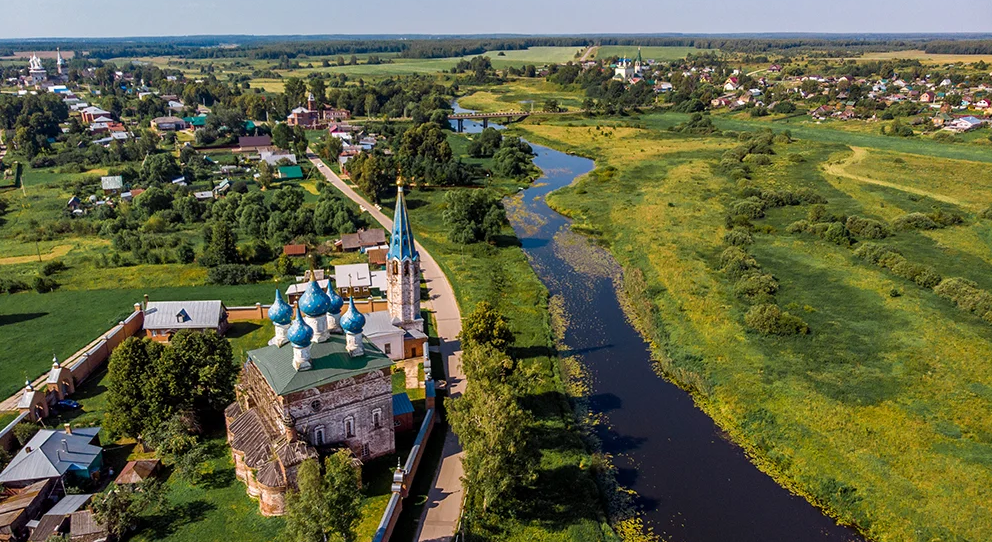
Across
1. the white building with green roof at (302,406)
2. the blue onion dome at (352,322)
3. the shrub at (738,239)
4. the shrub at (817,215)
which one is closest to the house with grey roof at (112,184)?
the white building with green roof at (302,406)

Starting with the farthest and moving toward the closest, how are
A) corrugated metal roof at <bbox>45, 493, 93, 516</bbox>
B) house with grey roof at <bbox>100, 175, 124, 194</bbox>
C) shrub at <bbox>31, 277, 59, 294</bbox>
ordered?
1. house with grey roof at <bbox>100, 175, 124, 194</bbox>
2. shrub at <bbox>31, 277, 59, 294</bbox>
3. corrugated metal roof at <bbox>45, 493, 93, 516</bbox>

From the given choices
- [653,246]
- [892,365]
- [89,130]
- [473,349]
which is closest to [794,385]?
[892,365]

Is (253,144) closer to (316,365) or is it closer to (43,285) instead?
(43,285)

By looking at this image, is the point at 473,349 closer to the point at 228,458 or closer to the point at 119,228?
the point at 228,458

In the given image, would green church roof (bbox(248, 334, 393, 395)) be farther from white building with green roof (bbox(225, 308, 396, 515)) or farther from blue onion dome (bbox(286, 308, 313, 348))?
blue onion dome (bbox(286, 308, 313, 348))

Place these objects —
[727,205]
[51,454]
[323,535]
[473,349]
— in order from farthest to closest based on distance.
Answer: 1. [727,205]
2. [473,349]
3. [51,454]
4. [323,535]

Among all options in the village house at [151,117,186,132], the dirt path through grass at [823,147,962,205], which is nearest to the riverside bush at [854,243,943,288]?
the dirt path through grass at [823,147,962,205]
